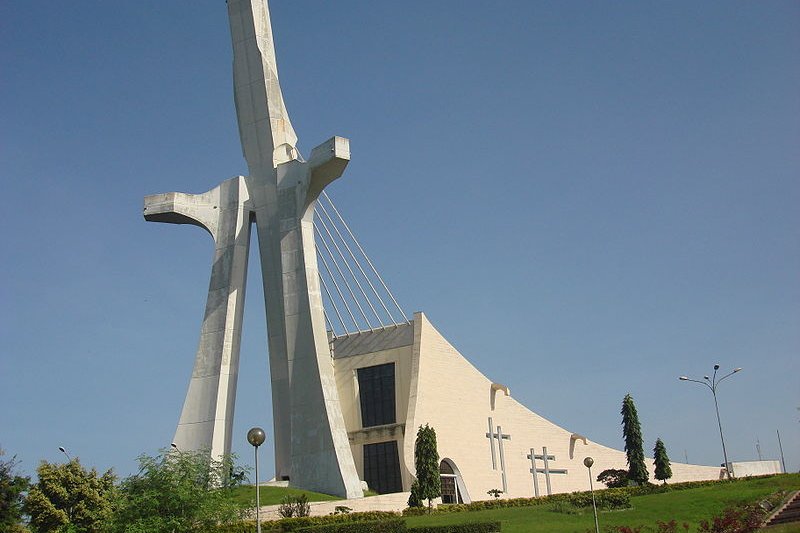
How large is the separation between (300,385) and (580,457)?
2204cm

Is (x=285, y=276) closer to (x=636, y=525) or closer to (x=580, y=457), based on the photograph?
(x=636, y=525)

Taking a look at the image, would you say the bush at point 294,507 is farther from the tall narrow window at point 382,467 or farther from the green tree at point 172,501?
the tall narrow window at point 382,467

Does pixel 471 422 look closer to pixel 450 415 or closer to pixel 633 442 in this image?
pixel 450 415

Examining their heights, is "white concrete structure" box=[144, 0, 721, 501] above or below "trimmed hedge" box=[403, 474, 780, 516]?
above

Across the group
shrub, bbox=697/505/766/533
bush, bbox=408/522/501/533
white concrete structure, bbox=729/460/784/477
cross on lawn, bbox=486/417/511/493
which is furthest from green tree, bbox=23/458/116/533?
white concrete structure, bbox=729/460/784/477

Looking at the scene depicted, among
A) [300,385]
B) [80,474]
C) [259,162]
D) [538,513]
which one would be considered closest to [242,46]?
[259,162]

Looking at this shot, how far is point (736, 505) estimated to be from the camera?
25.5 m

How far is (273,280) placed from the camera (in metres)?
37.6

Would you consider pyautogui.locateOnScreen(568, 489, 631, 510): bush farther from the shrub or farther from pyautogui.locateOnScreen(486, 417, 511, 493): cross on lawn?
pyautogui.locateOnScreen(486, 417, 511, 493): cross on lawn

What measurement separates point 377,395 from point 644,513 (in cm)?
1867

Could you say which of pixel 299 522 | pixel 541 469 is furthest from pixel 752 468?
pixel 299 522

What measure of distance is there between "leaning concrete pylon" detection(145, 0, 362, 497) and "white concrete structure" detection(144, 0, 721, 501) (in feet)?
0.16

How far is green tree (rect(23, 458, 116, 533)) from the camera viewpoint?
31531mm

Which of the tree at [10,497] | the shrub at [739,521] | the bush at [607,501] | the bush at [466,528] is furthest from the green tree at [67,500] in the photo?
the shrub at [739,521]
